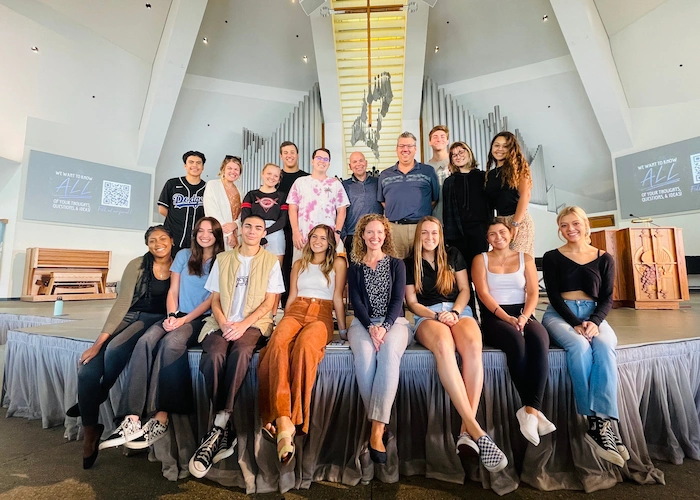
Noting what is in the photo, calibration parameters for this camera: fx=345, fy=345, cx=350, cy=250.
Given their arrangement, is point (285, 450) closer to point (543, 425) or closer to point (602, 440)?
point (543, 425)

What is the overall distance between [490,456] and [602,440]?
479 mm

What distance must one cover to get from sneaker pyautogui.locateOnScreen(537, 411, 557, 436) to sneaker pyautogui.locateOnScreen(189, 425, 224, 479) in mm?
1279

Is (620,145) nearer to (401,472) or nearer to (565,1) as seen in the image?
(565,1)

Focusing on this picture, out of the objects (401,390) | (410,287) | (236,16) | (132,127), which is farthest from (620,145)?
(132,127)

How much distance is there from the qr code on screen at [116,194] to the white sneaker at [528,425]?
720 centimetres

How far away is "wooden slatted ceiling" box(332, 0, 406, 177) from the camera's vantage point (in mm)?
5664

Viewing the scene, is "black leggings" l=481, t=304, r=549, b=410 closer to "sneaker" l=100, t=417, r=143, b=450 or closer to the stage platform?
the stage platform

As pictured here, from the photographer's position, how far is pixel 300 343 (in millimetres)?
1482

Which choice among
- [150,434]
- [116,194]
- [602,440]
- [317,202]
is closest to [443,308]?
[602,440]

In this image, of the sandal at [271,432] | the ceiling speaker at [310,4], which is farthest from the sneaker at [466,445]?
the ceiling speaker at [310,4]

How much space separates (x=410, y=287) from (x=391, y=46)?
5.60m

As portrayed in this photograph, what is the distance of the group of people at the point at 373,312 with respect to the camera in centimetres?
141

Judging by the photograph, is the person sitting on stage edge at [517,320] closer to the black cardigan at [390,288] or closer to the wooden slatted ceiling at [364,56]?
the black cardigan at [390,288]

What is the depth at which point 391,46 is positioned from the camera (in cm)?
598
